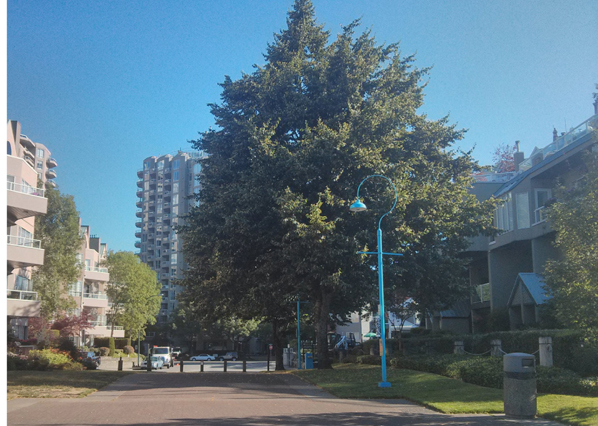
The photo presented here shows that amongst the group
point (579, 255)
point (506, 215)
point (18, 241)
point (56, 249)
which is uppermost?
point (506, 215)

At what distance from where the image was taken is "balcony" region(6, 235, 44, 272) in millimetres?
38750

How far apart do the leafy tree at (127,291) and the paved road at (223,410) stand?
60.9 m

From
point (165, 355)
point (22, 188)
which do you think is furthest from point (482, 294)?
point (165, 355)

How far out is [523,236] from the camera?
33.3m

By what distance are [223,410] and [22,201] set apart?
2935 centimetres

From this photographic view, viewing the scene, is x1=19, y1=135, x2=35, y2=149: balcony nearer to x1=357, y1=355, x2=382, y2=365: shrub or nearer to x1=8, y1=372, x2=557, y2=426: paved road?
x1=357, y1=355, x2=382, y2=365: shrub

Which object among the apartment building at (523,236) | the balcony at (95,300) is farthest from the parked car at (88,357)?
the apartment building at (523,236)

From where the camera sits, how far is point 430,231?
27.7 m

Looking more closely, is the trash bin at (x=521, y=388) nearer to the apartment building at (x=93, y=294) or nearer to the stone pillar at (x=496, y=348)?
the stone pillar at (x=496, y=348)

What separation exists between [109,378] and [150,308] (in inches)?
2432

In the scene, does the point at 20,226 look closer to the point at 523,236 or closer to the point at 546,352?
the point at 523,236

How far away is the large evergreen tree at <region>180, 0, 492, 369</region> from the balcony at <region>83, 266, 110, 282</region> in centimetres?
4394

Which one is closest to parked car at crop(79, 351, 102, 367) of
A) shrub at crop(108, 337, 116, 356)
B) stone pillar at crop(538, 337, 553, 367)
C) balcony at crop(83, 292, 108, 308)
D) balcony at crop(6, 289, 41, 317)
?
balcony at crop(6, 289, 41, 317)

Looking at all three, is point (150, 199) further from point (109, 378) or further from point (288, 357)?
point (109, 378)
